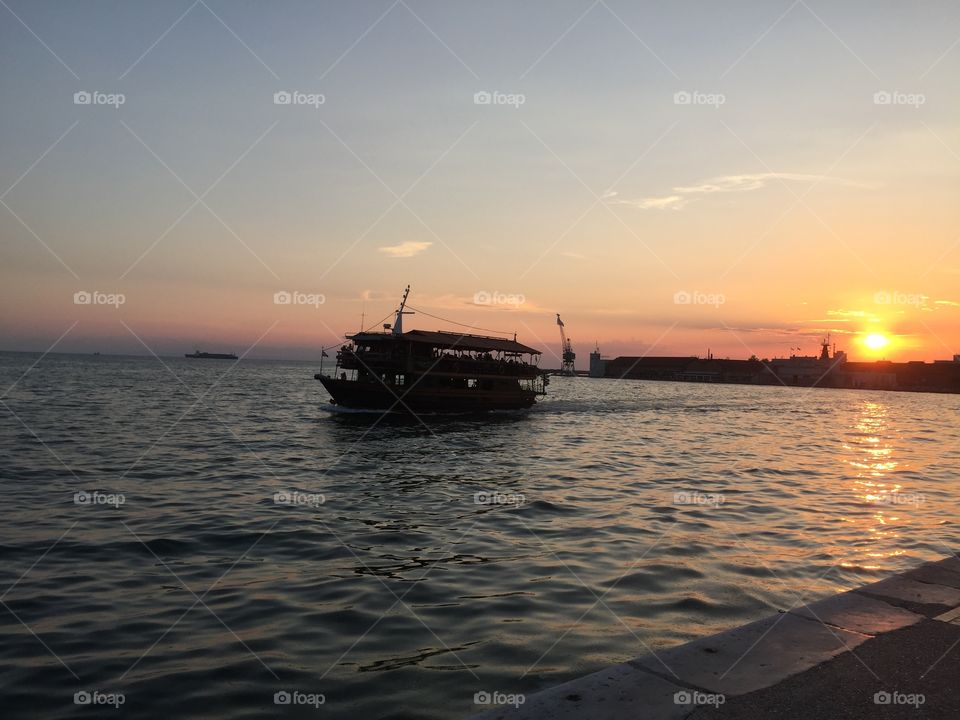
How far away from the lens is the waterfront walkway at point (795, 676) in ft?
14.3

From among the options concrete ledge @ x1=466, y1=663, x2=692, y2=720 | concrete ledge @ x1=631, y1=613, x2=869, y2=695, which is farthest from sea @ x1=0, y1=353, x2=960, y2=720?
concrete ledge @ x1=631, y1=613, x2=869, y2=695

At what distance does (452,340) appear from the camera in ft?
182

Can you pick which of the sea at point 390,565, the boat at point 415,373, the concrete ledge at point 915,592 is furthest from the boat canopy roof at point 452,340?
the concrete ledge at point 915,592

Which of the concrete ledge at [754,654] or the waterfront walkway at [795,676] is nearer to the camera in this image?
the waterfront walkway at [795,676]

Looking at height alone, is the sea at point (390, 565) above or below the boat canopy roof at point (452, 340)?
below

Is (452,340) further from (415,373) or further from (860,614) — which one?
(860,614)

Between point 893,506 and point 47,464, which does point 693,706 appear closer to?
point 893,506

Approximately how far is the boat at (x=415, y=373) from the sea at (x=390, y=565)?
23.1m

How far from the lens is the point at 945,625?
5871mm

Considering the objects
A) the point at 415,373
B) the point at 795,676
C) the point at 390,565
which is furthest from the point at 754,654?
the point at 415,373

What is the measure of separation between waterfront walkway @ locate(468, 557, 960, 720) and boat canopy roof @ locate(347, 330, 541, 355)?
45.3 m

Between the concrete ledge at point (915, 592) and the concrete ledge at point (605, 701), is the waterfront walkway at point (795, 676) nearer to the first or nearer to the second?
the concrete ledge at point (605, 701)

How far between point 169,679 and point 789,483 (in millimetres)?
19765

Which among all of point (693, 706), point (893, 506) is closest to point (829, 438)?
point (893, 506)
